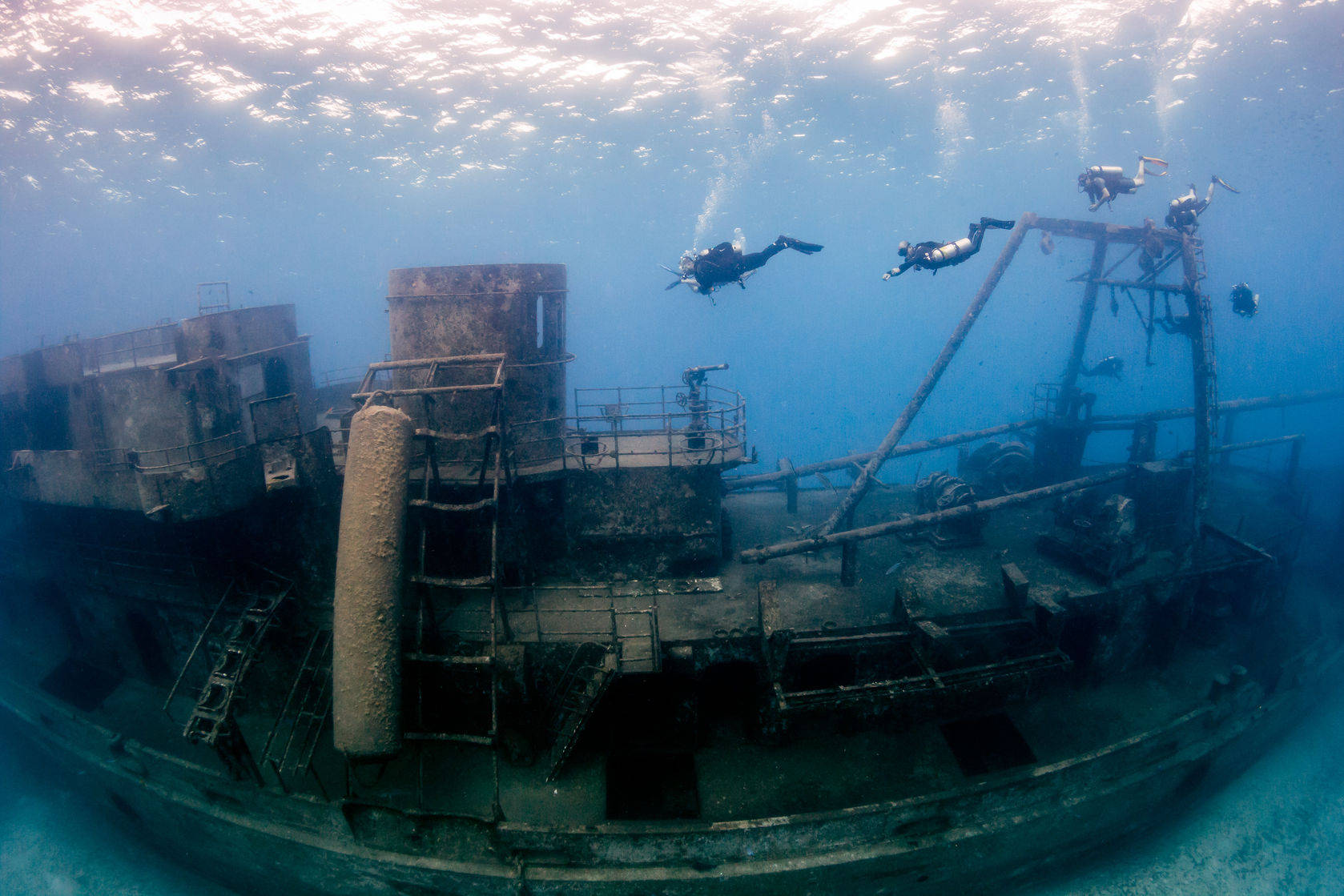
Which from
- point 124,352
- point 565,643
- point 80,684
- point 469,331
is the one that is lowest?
point 80,684

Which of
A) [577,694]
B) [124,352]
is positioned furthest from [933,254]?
[124,352]

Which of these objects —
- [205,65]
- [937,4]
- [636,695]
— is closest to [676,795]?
[636,695]

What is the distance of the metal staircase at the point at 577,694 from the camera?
27.2ft

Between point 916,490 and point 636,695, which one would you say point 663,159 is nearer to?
point 916,490

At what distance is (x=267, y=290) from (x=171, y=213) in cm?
5400

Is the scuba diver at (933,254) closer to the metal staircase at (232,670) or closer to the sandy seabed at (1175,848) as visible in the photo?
the sandy seabed at (1175,848)

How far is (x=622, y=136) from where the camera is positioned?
125 ft

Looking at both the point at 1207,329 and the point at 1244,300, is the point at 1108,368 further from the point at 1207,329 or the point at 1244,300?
the point at 1207,329

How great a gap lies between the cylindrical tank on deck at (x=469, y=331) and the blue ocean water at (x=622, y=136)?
11.1m

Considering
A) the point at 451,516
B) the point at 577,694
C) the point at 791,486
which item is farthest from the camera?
the point at 791,486

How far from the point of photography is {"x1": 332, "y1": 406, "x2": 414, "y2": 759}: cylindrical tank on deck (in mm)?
6305

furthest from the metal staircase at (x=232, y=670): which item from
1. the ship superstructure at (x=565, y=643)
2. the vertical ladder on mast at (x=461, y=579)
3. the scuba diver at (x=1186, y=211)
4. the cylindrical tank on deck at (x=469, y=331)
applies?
the scuba diver at (x=1186, y=211)

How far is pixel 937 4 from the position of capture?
75.5 feet

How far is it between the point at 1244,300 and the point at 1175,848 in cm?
1294
